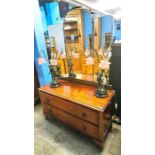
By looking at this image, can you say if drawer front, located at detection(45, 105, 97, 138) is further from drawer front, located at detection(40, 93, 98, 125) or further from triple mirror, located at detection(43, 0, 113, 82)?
triple mirror, located at detection(43, 0, 113, 82)

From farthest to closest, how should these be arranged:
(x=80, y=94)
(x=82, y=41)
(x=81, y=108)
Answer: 1. (x=82, y=41)
2. (x=80, y=94)
3. (x=81, y=108)

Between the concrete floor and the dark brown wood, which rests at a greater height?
the dark brown wood

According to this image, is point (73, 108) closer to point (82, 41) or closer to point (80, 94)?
point (80, 94)

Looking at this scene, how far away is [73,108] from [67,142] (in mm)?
509

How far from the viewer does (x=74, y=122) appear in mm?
A: 1459

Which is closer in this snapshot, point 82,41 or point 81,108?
point 81,108

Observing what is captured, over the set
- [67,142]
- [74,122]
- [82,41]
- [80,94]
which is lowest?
[67,142]

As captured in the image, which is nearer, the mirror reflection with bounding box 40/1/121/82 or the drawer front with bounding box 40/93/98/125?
the drawer front with bounding box 40/93/98/125

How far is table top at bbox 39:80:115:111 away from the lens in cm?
121

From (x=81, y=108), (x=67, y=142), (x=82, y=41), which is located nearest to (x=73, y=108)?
(x=81, y=108)

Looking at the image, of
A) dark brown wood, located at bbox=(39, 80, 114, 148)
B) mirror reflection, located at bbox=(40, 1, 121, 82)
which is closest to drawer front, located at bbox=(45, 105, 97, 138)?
dark brown wood, located at bbox=(39, 80, 114, 148)

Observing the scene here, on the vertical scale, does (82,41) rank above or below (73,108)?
above

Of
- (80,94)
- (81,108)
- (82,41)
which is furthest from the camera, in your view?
(82,41)
